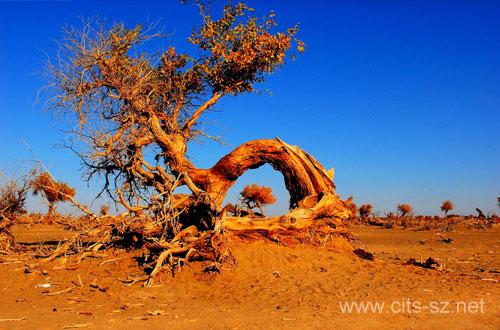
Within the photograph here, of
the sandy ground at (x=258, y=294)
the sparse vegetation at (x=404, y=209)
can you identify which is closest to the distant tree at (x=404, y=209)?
the sparse vegetation at (x=404, y=209)

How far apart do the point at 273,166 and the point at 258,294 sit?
4.49 m

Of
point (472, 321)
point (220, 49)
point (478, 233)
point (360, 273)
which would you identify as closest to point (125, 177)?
point (220, 49)

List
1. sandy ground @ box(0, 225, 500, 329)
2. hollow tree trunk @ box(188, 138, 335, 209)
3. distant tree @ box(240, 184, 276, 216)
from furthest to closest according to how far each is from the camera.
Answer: distant tree @ box(240, 184, 276, 216), hollow tree trunk @ box(188, 138, 335, 209), sandy ground @ box(0, 225, 500, 329)

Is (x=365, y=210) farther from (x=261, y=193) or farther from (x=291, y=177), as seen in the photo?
(x=291, y=177)

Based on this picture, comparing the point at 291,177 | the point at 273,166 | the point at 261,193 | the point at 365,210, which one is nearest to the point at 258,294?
the point at 291,177

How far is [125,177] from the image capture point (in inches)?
491

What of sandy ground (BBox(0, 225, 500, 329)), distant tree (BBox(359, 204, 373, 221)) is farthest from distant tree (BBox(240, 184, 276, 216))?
sandy ground (BBox(0, 225, 500, 329))

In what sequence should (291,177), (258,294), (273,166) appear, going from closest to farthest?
(258,294) → (291,177) → (273,166)

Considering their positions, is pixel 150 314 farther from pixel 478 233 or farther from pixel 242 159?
pixel 478 233

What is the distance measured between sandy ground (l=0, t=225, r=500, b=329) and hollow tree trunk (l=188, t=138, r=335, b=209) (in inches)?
70.4

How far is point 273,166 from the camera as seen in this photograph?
1223 centimetres

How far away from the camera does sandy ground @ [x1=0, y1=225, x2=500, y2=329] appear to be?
6719 mm

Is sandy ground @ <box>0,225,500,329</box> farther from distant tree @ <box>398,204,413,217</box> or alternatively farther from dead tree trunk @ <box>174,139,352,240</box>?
distant tree @ <box>398,204,413,217</box>

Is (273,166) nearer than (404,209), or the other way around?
(273,166)
